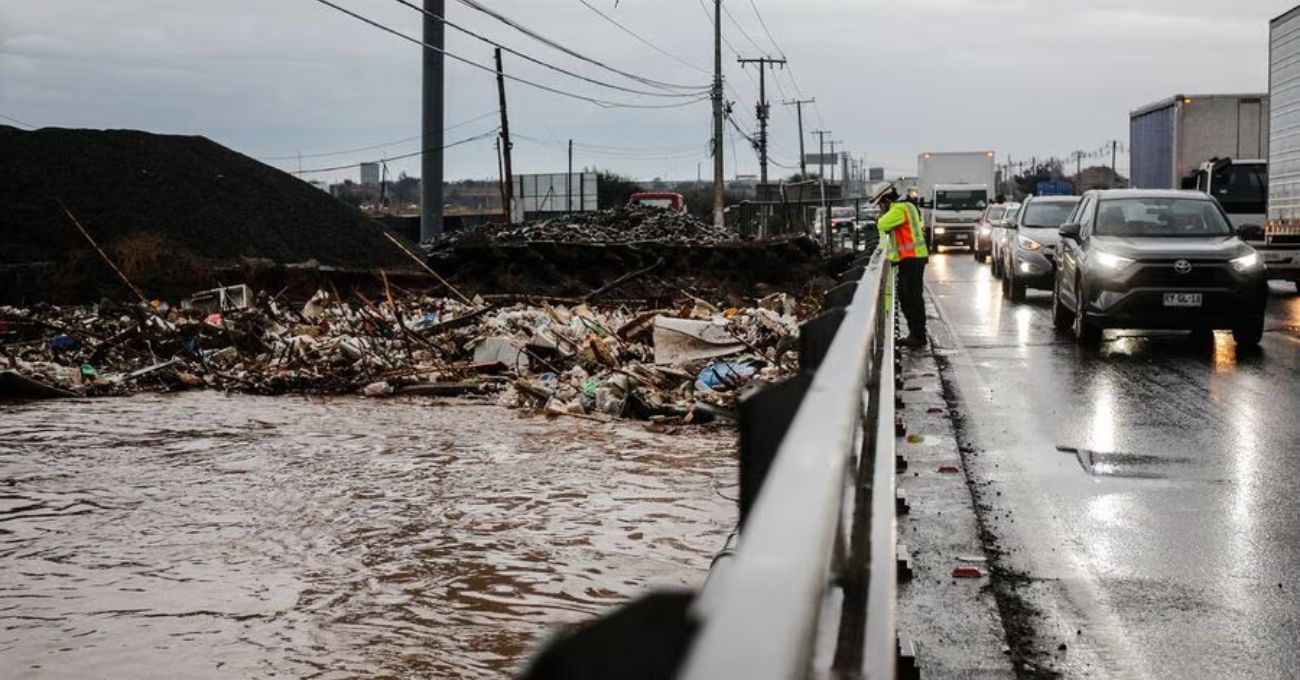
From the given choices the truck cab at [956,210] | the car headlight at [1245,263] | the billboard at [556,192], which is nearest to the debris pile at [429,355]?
the car headlight at [1245,263]

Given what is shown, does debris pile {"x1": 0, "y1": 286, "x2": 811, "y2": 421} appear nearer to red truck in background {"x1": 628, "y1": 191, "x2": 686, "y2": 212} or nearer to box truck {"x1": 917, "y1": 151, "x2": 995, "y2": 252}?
box truck {"x1": 917, "y1": 151, "x2": 995, "y2": 252}

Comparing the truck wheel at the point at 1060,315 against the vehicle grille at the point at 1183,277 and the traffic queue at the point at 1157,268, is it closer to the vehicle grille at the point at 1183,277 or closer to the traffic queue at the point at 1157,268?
the traffic queue at the point at 1157,268

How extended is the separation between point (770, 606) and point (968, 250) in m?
58.9

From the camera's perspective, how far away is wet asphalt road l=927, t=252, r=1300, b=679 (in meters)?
5.59

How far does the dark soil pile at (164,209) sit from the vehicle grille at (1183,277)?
17.9m

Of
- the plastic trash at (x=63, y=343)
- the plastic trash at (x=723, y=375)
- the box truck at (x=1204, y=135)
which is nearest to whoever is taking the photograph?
the plastic trash at (x=723, y=375)

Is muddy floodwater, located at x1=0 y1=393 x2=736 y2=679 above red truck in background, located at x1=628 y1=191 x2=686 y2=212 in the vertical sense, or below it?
below

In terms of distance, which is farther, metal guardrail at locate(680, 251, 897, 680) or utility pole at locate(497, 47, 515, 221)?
utility pole at locate(497, 47, 515, 221)

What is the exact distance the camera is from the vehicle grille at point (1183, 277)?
16.5 metres

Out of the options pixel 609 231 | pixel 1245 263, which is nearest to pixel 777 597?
pixel 1245 263

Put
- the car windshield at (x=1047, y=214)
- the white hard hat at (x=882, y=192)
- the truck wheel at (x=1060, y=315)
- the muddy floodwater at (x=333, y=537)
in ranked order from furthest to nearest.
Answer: the car windshield at (x=1047, y=214) → the truck wheel at (x=1060, y=315) → the white hard hat at (x=882, y=192) → the muddy floodwater at (x=333, y=537)

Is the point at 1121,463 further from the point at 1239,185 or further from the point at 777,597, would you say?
the point at 1239,185

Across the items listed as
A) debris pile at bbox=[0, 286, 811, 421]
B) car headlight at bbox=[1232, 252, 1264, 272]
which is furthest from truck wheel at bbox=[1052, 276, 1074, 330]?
debris pile at bbox=[0, 286, 811, 421]

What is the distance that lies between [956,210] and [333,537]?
47.1 metres
